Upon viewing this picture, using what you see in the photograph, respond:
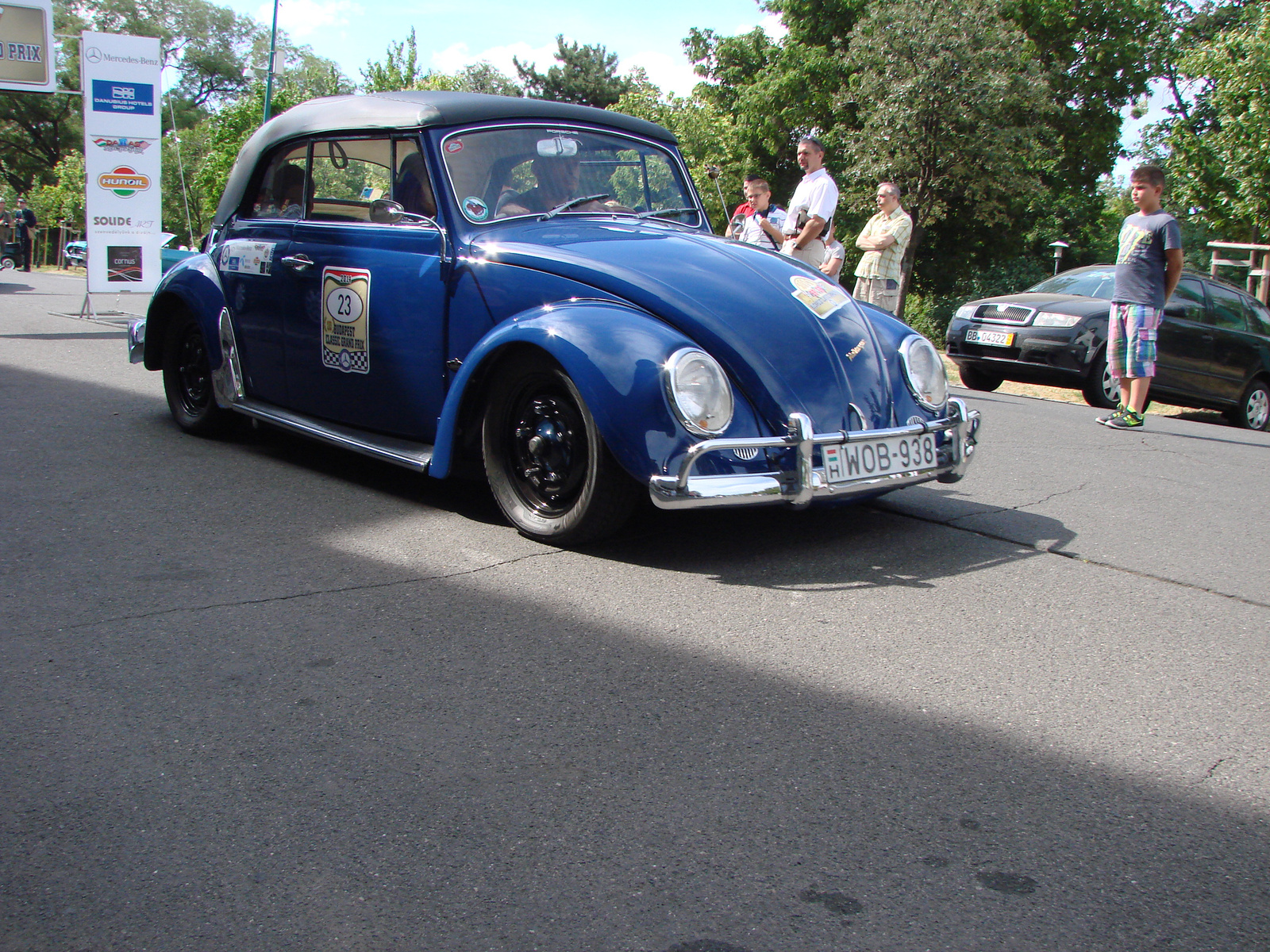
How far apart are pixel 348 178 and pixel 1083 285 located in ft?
28.5

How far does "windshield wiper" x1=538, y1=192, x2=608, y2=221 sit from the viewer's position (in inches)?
191

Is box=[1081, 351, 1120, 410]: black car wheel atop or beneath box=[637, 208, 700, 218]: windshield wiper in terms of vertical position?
beneath

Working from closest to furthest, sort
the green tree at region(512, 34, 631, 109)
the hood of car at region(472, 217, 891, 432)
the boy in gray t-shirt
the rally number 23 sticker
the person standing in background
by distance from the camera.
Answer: the hood of car at region(472, 217, 891, 432), the rally number 23 sticker, the boy in gray t-shirt, the person standing in background, the green tree at region(512, 34, 631, 109)

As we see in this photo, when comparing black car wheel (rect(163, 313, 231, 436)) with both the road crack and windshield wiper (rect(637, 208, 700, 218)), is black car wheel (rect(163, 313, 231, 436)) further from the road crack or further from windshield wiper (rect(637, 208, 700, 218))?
the road crack

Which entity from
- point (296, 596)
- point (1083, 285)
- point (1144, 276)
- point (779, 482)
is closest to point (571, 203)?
point (779, 482)

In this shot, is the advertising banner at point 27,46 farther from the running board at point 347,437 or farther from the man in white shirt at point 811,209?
the running board at point 347,437

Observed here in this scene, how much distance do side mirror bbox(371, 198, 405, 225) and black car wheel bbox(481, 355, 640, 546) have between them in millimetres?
973

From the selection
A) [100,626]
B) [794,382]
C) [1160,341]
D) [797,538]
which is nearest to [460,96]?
[794,382]

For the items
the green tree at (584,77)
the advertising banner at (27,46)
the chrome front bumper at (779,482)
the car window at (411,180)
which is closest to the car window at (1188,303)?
the chrome front bumper at (779,482)

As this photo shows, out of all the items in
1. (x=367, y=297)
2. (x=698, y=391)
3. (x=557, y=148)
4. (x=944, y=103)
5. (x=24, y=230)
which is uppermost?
(x=944, y=103)

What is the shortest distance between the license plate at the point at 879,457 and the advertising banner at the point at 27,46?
1341 centimetres

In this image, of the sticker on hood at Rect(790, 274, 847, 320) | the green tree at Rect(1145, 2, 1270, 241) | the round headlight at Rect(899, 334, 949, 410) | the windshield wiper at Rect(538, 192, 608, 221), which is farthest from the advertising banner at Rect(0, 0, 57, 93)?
the green tree at Rect(1145, 2, 1270, 241)

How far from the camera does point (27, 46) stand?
13.8 m

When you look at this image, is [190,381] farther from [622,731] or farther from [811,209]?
[811,209]
